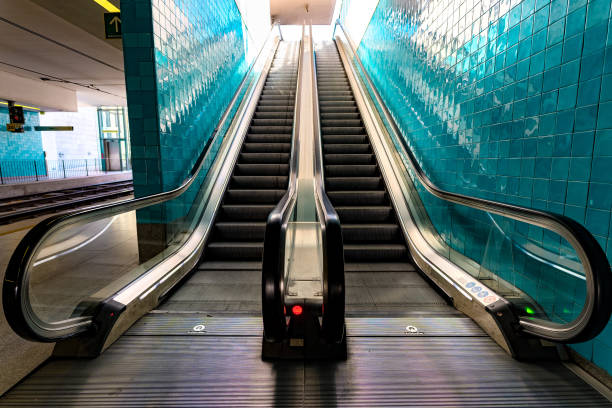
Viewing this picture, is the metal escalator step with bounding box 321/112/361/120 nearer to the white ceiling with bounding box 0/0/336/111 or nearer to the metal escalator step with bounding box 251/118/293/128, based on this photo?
the metal escalator step with bounding box 251/118/293/128

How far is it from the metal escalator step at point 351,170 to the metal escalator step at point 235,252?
1.78 m

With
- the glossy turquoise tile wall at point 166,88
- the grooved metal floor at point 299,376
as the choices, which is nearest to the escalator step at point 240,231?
the glossy turquoise tile wall at point 166,88

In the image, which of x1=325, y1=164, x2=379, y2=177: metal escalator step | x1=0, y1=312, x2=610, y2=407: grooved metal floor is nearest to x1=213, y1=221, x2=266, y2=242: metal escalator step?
x1=325, y1=164, x2=379, y2=177: metal escalator step

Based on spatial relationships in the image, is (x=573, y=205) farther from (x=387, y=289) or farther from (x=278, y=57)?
(x=278, y=57)

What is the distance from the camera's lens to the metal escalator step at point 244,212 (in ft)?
13.5

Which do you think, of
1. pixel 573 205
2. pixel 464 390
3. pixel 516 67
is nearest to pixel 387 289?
pixel 464 390

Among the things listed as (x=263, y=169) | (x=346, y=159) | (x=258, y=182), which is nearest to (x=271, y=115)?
(x=263, y=169)

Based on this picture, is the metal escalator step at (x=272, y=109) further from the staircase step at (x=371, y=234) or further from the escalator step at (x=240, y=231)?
the staircase step at (x=371, y=234)

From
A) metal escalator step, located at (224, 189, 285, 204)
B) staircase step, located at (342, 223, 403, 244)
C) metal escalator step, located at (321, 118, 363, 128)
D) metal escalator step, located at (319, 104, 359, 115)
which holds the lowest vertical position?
staircase step, located at (342, 223, 403, 244)

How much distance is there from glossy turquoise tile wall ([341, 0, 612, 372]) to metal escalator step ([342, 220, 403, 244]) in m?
0.56

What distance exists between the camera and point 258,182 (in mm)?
4688

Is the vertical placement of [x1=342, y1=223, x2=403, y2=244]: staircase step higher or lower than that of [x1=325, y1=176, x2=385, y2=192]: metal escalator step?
lower

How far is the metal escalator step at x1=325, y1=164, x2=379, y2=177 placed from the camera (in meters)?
4.82

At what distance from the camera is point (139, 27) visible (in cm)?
327
